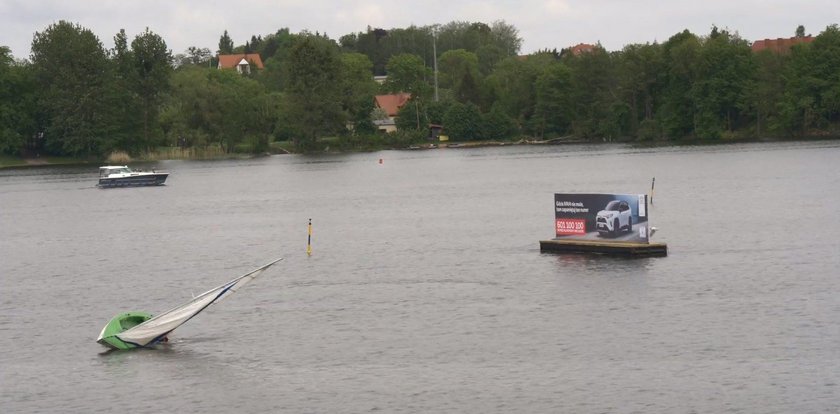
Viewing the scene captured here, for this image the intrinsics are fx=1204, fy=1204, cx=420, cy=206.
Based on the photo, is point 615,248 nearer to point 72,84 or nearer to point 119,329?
point 119,329

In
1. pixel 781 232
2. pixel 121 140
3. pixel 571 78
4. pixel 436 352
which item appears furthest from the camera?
pixel 571 78

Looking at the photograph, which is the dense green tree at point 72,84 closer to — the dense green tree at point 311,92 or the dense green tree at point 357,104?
the dense green tree at point 311,92

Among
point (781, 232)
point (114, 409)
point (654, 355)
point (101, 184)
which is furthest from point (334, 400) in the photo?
point (101, 184)

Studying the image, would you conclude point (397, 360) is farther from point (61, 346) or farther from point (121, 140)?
point (121, 140)

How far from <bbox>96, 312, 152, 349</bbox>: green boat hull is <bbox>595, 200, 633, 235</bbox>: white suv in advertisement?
66.9ft

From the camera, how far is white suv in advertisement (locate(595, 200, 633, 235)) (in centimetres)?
4894

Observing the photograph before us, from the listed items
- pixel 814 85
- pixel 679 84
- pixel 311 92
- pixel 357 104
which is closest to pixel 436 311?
pixel 814 85

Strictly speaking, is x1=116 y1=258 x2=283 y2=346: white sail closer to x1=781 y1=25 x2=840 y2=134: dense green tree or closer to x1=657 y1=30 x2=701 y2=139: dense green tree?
x1=781 y1=25 x2=840 y2=134: dense green tree

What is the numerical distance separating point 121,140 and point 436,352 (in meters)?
148

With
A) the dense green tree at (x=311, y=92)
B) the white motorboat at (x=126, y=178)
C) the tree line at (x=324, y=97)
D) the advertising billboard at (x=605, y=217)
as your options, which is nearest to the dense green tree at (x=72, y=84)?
the tree line at (x=324, y=97)

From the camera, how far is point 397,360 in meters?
33.4

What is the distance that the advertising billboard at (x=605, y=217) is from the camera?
48.7 metres

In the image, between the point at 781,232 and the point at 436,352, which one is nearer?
the point at 436,352

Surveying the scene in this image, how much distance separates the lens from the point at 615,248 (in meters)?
49.5
